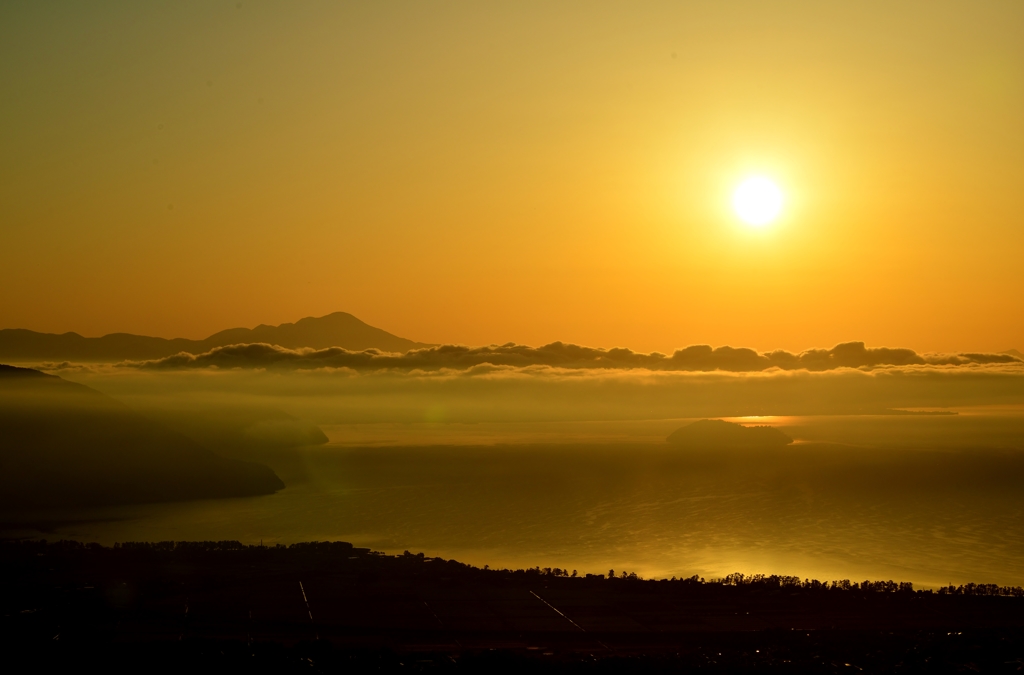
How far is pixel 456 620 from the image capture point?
50.2m

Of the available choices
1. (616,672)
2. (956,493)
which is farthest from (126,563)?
(956,493)

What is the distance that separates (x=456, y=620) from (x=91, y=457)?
133 m

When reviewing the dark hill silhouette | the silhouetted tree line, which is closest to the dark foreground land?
the silhouetted tree line

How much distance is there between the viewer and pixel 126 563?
228ft

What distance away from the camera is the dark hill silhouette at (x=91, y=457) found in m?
149

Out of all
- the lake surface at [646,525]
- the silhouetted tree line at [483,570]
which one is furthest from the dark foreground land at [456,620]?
the lake surface at [646,525]

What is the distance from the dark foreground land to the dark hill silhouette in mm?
85416

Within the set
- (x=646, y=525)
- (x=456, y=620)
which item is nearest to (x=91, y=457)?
(x=646, y=525)

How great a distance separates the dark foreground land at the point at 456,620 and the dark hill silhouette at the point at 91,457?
85416 millimetres

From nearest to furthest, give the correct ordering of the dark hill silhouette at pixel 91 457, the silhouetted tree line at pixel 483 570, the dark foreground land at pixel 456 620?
the dark foreground land at pixel 456 620 → the silhouetted tree line at pixel 483 570 → the dark hill silhouette at pixel 91 457

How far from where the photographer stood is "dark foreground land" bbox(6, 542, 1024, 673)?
38562 millimetres

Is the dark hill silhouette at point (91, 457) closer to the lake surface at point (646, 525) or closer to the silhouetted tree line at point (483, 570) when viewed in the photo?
the lake surface at point (646, 525)

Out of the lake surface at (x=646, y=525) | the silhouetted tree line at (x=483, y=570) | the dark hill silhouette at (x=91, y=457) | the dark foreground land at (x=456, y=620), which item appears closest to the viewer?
the dark foreground land at (x=456, y=620)

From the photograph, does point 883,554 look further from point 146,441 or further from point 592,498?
point 146,441
